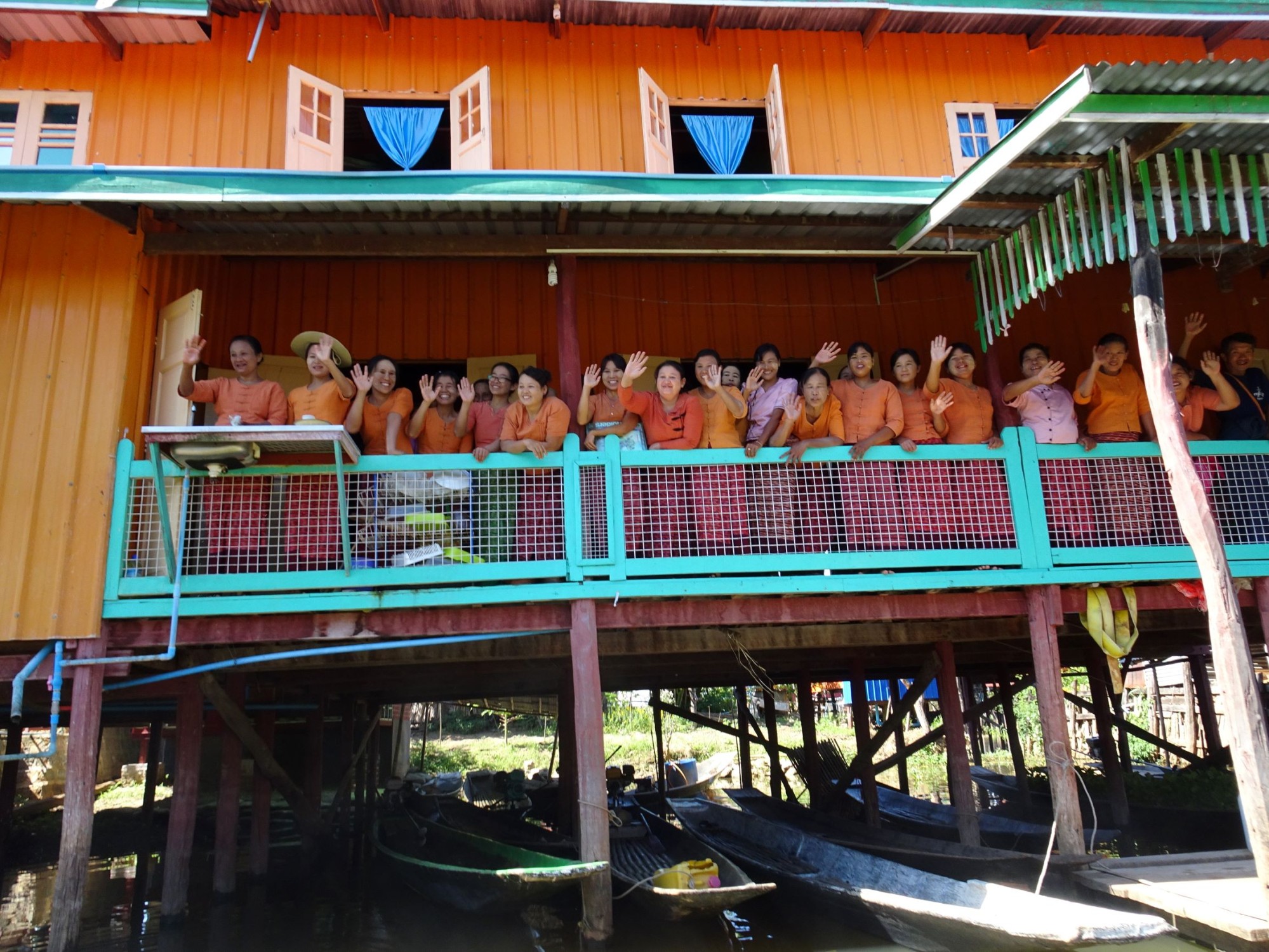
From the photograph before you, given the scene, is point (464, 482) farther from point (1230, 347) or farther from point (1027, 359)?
point (1230, 347)

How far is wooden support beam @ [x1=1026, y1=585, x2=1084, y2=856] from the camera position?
653 cm

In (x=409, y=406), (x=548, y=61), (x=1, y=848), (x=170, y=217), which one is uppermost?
(x=548, y=61)

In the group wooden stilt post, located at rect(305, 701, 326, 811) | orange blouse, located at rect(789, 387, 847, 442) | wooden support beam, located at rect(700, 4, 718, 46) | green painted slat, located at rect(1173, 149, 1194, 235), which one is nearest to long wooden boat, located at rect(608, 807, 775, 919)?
orange blouse, located at rect(789, 387, 847, 442)

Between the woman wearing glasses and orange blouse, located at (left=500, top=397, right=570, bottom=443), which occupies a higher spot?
orange blouse, located at (left=500, top=397, right=570, bottom=443)

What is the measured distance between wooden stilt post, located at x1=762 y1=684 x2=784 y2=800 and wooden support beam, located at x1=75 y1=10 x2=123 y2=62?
966 centimetres

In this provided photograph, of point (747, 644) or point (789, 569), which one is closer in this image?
point (789, 569)

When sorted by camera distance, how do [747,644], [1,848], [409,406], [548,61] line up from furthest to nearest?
[1,848], [548,61], [747,644], [409,406]

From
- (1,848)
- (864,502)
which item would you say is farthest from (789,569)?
(1,848)

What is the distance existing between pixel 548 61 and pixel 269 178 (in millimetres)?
3054

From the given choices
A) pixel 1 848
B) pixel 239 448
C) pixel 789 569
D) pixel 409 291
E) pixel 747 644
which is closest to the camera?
pixel 239 448

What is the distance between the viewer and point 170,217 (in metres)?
7.14

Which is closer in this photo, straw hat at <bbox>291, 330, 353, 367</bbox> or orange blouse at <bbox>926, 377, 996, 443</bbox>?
straw hat at <bbox>291, 330, 353, 367</bbox>

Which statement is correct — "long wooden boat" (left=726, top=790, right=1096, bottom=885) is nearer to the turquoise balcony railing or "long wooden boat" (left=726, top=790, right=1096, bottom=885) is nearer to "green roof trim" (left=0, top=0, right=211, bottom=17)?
the turquoise balcony railing

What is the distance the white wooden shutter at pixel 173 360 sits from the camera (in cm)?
691
